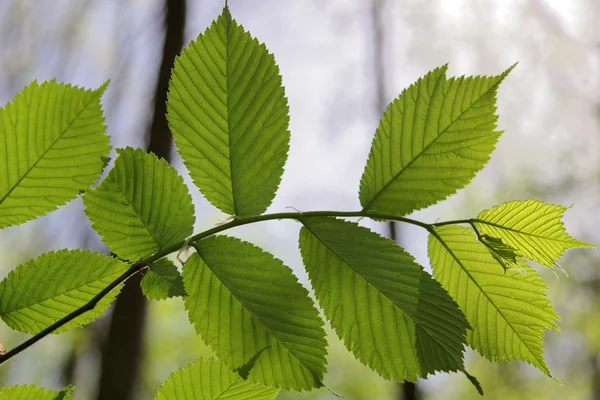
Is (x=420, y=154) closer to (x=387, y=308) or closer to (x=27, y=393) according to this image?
(x=387, y=308)

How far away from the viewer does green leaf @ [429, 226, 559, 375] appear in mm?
204

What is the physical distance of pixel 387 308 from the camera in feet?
0.63

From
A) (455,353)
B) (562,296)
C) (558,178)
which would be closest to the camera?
(455,353)

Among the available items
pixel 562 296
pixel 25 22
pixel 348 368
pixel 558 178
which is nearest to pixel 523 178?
pixel 558 178

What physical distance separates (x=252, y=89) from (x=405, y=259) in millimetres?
91

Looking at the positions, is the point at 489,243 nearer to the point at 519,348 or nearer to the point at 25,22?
the point at 519,348

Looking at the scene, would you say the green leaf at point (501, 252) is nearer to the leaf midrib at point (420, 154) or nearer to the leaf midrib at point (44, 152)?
the leaf midrib at point (420, 154)

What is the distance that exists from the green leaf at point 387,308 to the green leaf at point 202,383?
50 mm

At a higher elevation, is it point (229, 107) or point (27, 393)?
point (229, 107)

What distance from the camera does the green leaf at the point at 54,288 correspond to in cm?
19

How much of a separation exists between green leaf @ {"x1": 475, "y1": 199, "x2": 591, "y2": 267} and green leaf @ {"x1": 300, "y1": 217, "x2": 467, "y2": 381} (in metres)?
0.05

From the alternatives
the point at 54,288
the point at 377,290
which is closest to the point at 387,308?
the point at 377,290

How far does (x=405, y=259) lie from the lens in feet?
0.65

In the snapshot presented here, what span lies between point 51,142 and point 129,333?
1791 millimetres
